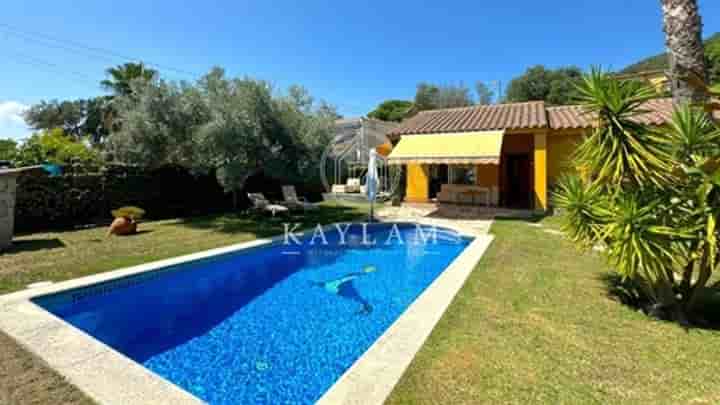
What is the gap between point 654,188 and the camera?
7797 mm

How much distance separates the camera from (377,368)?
20.0 ft

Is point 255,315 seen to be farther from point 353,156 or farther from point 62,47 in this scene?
point 353,156

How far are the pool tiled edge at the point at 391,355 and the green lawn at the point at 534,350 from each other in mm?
229

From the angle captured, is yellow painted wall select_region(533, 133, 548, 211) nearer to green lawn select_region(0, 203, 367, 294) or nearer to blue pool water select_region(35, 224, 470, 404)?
blue pool water select_region(35, 224, 470, 404)

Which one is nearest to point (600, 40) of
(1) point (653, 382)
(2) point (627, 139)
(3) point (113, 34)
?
(2) point (627, 139)

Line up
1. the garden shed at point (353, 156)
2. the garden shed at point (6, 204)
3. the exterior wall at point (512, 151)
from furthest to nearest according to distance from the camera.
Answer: the garden shed at point (353, 156)
the exterior wall at point (512, 151)
the garden shed at point (6, 204)

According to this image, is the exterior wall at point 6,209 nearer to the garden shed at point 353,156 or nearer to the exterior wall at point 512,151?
the garden shed at point 353,156

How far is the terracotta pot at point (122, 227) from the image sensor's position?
19.6m

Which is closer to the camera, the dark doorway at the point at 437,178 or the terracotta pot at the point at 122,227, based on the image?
the terracotta pot at the point at 122,227

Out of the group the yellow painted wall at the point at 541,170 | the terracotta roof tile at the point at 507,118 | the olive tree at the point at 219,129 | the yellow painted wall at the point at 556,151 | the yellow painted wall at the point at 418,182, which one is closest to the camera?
the olive tree at the point at 219,129

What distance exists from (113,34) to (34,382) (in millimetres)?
35064

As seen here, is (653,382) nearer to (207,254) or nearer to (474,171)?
(207,254)

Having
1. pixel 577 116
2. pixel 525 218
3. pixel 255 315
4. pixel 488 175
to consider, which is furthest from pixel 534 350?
pixel 488 175

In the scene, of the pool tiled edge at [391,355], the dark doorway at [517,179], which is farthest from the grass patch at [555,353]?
the dark doorway at [517,179]
